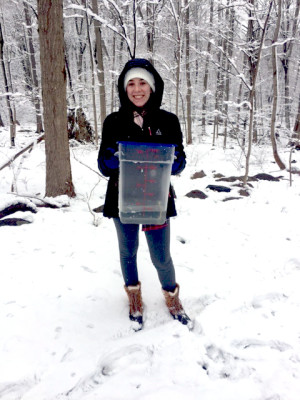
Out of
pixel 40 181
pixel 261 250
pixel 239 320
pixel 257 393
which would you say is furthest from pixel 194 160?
pixel 257 393

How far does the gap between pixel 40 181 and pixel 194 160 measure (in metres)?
5.85

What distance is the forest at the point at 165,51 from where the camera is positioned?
18.3 ft

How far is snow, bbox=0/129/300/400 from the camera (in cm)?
151

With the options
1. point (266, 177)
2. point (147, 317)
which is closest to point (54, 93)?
point (147, 317)

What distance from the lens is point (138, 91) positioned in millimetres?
1680

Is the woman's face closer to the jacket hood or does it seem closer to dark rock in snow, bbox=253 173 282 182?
the jacket hood

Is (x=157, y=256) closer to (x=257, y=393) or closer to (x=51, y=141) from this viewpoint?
(x=257, y=393)

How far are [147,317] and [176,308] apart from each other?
0.87 feet

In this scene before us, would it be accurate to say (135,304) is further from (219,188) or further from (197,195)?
(219,188)

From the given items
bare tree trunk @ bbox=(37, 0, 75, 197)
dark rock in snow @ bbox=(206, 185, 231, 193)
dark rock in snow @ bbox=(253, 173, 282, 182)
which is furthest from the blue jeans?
A: dark rock in snow @ bbox=(253, 173, 282, 182)

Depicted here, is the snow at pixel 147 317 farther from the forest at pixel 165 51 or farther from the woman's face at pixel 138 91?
the forest at pixel 165 51

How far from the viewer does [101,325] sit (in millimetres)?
2025

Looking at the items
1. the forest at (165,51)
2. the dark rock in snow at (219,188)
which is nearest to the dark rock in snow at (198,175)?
the dark rock in snow at (219,188)

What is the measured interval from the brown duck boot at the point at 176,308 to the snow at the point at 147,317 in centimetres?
6
